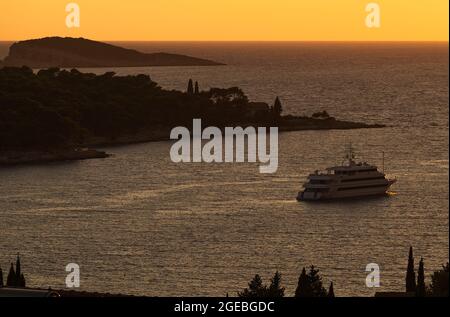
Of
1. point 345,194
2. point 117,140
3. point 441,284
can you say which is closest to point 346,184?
point 345,194

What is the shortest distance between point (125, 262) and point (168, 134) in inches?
2320

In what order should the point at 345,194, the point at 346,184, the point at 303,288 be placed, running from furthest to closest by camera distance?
the point at 346,184 → the point at 345,194 → the point at 303,288

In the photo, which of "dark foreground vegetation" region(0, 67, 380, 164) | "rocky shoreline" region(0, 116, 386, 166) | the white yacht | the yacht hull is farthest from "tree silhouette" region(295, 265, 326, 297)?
"dark foreground vegetation" region(0, 67, 380, 164)

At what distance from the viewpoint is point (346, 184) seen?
6950 cm

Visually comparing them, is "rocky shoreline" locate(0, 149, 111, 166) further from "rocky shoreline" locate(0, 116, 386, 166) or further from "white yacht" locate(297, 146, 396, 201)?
"white yacht" locate(297, 146, 396, 201)

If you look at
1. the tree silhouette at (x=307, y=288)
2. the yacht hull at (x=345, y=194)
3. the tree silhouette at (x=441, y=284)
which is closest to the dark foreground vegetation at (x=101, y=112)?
the yacht hull at (x=345, y=194)

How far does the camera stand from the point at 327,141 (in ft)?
320

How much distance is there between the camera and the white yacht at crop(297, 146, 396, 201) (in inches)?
2630

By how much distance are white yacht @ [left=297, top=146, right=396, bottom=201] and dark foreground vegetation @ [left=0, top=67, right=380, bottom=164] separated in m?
23.5

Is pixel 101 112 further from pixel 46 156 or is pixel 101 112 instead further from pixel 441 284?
pixel 441 284

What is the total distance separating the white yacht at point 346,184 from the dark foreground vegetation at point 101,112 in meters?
23.5

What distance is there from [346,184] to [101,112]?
3778cm

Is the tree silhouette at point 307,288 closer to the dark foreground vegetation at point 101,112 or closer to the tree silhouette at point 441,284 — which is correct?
the tree silhouette at point 441,284

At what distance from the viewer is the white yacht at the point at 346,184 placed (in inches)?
2630
